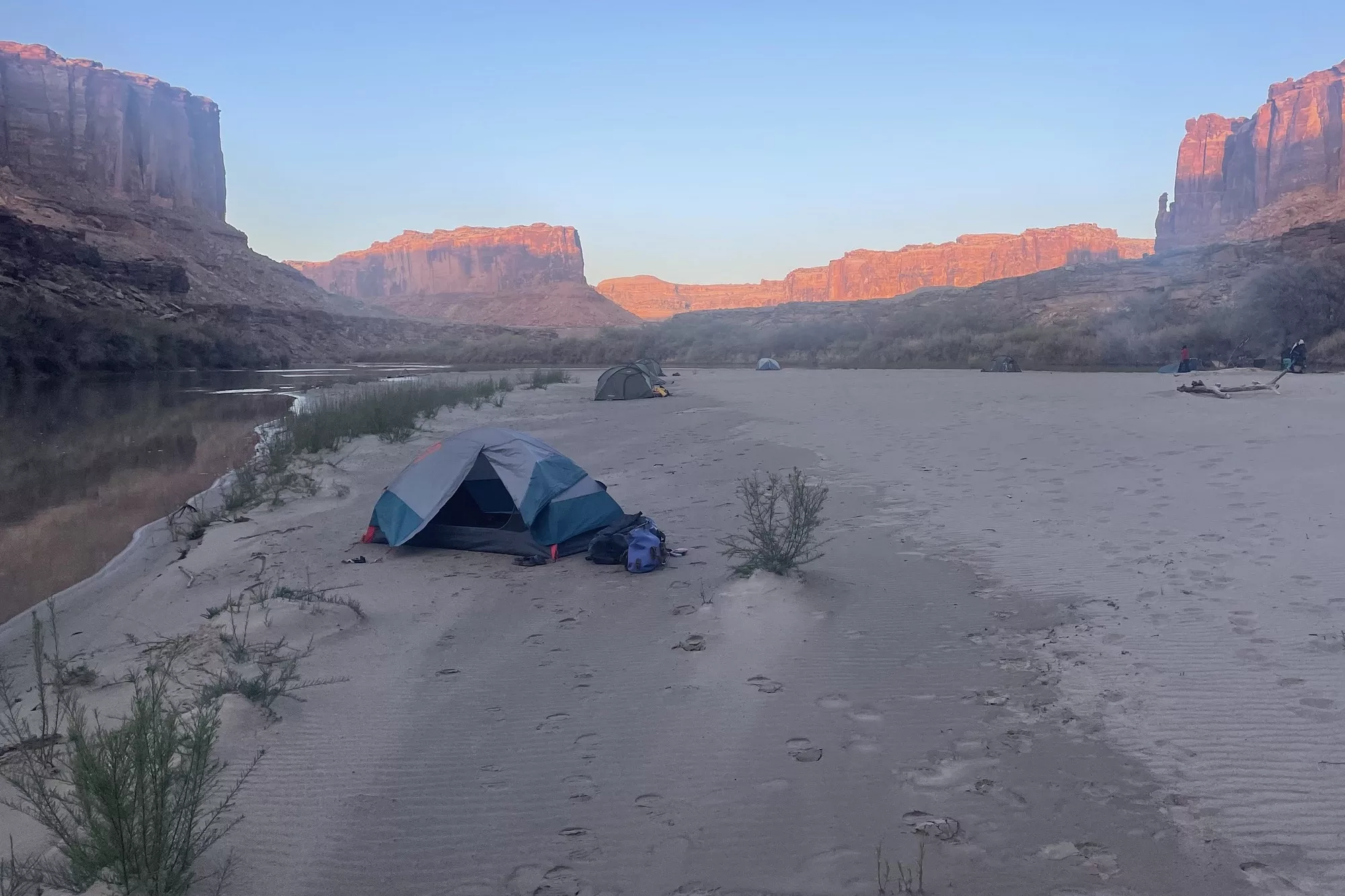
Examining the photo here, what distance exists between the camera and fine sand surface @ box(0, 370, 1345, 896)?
3.24 meters

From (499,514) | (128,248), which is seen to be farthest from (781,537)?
(128,248)

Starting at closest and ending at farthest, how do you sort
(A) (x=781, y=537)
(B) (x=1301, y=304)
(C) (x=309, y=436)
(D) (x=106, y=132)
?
(A) (x=781, y=537) → (C) (x=309, y=436) → (B) (x=1301, y=304) → (D) (x=106, y=132)

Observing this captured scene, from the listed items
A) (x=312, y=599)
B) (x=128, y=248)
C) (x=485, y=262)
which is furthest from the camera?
(x=485, y=262)

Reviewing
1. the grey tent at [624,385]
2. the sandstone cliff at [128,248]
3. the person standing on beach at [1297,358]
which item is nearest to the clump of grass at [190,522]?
the grey tent at [624,385]

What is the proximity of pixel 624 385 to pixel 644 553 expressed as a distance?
2025cm

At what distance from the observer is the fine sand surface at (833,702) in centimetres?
324

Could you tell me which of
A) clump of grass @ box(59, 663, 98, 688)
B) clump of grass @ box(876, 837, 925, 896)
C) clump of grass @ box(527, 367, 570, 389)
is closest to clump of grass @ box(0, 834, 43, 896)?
clump of grass @ box(59, 663, 98, 688)

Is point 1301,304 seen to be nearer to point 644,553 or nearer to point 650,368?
point 650,368

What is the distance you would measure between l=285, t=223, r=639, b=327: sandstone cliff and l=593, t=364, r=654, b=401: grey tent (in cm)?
12307

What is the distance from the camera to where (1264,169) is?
107m

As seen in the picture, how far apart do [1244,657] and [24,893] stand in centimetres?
575

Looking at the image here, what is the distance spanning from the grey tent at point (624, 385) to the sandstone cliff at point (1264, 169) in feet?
256

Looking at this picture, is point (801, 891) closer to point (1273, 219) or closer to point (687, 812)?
point (687, 812)

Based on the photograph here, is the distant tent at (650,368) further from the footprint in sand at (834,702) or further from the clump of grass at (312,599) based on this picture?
the footprint in sand at (834,702)
